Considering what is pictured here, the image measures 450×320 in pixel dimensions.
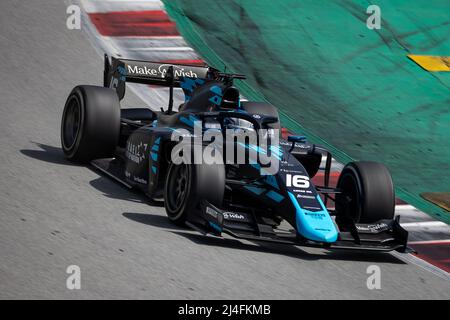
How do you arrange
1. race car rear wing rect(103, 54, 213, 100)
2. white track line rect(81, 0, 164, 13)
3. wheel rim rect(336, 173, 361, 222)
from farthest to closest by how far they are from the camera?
white track line rect(81, 0, 164, 13)
race car rear wing rect(103, 54, 213, 100)
wheel rim rect(336, 173, 361, 222)

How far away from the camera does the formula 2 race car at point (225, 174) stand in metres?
9.26

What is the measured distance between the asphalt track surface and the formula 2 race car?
0.22 metres

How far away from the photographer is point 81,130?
1117cm

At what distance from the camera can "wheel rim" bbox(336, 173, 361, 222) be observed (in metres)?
10.1

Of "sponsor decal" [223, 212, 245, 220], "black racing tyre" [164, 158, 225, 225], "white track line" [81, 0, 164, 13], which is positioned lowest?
"sponsor decal" [223, 212, 245, 220]

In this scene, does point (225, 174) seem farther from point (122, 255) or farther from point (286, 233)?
point (122, 255)

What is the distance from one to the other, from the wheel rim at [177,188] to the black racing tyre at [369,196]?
1643 mm

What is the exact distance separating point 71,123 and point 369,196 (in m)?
3.94

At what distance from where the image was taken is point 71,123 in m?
11.8

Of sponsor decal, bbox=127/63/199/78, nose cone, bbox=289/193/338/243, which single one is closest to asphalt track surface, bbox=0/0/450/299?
nose cone, bbox=289/193/338/243

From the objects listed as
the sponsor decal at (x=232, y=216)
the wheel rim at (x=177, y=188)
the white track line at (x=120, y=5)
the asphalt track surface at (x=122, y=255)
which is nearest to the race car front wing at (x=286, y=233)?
the sponsor decal at (x=232, y=216)

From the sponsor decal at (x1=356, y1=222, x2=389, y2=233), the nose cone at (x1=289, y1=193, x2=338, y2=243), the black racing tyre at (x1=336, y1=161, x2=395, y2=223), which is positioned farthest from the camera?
the black racing tyre at (x1=336, y1=161, x2=395, y2=223)

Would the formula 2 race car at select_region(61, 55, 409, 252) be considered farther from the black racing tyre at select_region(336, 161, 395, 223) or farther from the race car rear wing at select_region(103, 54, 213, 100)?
the race car rear wing at select_region(103, 54, 213, 100)
